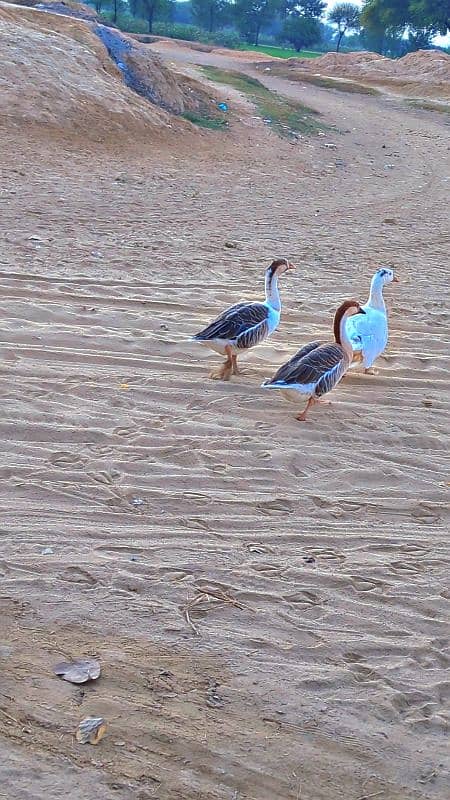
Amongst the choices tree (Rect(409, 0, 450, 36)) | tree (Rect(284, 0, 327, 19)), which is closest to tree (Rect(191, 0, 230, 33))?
tree (Rect(284, 0, 327, 19))

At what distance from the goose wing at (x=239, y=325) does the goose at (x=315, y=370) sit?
1.79 feet

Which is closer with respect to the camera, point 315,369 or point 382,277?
point 315,369

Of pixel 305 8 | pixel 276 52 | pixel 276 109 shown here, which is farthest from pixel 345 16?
pixel 276 109

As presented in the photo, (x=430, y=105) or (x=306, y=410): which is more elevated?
(x=430, y=105)

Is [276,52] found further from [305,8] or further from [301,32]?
[305,8]

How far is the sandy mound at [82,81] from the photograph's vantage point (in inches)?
695

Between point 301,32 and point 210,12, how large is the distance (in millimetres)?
11629

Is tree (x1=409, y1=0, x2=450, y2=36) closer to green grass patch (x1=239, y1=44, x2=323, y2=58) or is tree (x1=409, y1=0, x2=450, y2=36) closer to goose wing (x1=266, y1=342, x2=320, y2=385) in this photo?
green grass patch (x1=239, y1=44, x2=323, y2=58)

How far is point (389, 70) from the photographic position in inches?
1781

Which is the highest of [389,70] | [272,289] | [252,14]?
[252,14]

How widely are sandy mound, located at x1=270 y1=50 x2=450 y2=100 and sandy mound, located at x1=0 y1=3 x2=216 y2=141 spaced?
18.4 meters

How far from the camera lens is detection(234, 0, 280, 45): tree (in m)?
87.6

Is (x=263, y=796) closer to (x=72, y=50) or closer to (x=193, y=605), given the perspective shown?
(x=193, y=605)

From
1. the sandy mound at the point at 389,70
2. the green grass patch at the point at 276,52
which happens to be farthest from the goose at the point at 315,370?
the green grass patch at the point at 276,52
